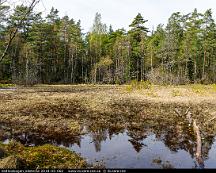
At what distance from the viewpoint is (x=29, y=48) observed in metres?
60.0

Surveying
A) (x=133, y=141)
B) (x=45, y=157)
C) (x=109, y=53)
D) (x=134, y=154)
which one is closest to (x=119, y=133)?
(x=133, y=141)

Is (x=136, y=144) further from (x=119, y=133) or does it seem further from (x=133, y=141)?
(x=119, y=133)

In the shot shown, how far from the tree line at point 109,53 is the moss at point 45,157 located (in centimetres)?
5037

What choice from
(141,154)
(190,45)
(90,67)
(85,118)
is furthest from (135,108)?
(90,67)

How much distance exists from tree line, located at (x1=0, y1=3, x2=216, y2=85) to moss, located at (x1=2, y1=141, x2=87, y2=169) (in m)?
50.4

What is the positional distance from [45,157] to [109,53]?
2543 inches

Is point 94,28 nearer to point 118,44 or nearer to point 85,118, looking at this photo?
point 118,44

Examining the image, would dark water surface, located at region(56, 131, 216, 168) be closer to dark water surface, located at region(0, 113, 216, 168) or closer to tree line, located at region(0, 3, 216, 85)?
dark water surface, located at region(0, 113, 216, 168)

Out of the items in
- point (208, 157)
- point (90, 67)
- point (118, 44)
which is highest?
point (118, 44)

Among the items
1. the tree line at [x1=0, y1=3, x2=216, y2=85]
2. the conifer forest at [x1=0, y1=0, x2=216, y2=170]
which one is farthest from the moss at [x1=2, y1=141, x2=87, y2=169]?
the tree line at [x1=0, y1=3, x2=216, y2=85]

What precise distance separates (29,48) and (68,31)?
43.5ft

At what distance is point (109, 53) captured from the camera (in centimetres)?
7431

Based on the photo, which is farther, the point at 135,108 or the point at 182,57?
the point at 182,57

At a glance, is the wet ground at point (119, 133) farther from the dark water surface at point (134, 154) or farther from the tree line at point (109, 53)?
the tree line at point (109, 53)
